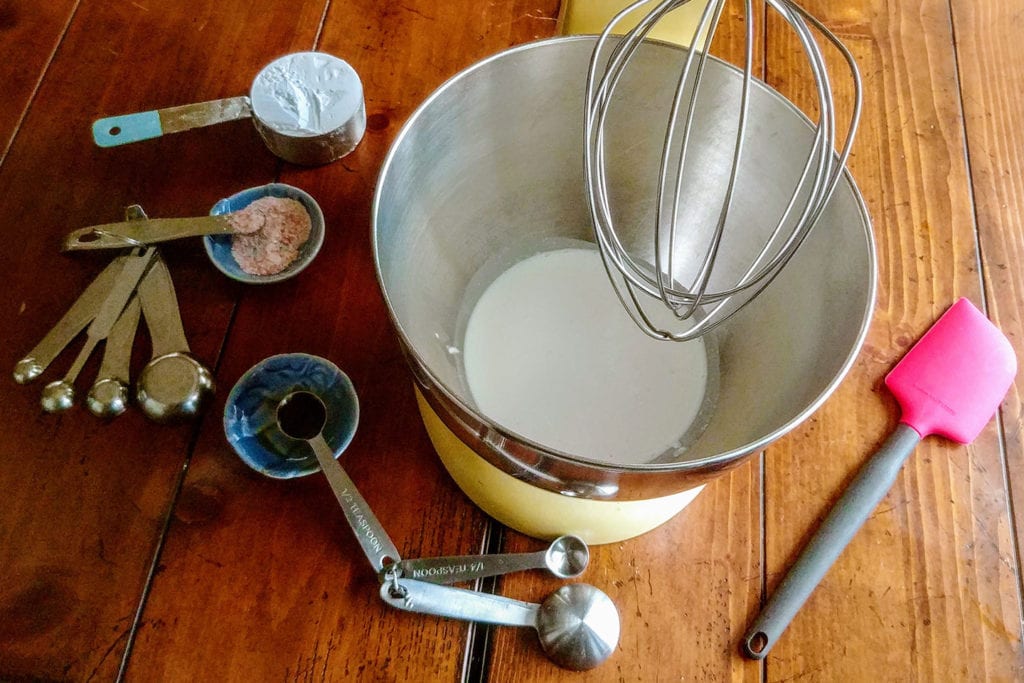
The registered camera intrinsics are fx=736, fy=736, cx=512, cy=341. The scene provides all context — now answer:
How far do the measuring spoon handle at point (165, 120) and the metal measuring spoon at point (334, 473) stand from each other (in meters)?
0.18

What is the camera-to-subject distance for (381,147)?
456mm

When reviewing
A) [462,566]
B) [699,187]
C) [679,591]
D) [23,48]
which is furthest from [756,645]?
[23,48]

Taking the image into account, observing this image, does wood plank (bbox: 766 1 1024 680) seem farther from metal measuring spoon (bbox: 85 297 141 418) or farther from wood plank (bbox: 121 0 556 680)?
metal measuring spoon (bbox: 85 297 141 418)

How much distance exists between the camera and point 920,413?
1.27ft

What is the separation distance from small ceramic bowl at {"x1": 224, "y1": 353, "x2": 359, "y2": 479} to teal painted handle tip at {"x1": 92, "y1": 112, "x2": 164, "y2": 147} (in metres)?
0.16

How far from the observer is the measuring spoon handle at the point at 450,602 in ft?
1.10

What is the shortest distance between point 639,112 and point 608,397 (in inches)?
6.1

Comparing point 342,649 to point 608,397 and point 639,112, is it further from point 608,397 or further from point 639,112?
point 639,112

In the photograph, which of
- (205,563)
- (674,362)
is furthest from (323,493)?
(674,362)

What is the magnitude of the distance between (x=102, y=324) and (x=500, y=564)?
0.24m

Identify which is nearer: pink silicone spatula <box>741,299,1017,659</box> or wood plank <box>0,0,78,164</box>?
pink silicone spatula <box>741,299,1017,659</box>

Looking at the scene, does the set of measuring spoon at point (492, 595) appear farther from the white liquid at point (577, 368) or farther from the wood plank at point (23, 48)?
the wood plank at point (23, 48)

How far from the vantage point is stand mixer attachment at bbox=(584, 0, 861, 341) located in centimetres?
29

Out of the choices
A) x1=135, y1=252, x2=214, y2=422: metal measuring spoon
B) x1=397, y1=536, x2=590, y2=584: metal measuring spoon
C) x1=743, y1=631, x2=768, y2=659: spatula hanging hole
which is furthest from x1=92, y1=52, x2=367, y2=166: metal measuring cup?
x1=743, y1=631, x2=768, y2=659: spatula hanging hole
